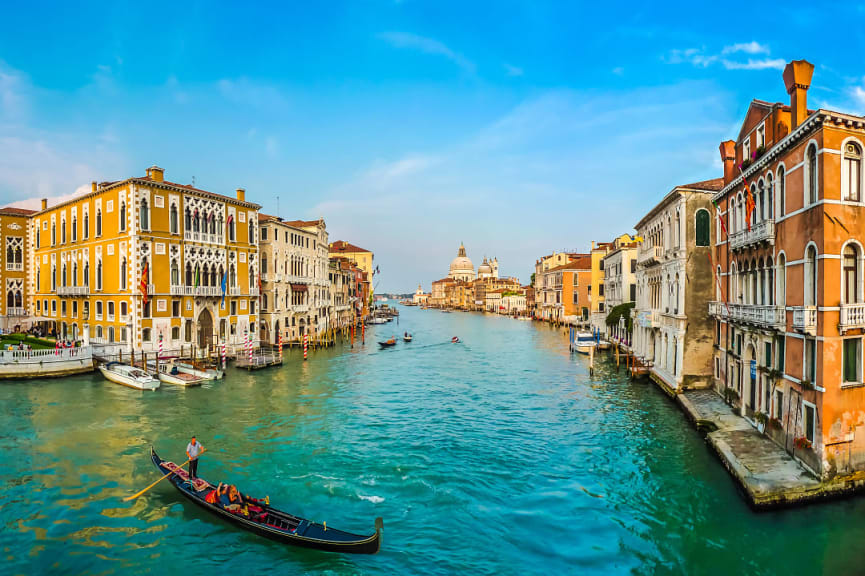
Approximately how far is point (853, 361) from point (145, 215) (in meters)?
31.3

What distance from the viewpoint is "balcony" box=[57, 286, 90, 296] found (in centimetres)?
3155

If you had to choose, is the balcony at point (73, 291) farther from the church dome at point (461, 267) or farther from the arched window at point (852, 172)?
the church dome at point (461, 267)

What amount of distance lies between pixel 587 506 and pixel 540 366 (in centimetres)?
2240

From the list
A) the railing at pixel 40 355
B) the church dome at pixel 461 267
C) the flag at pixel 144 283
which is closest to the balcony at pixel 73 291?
the flag at pixel 144 283

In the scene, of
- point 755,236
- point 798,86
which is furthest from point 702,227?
point 798,86

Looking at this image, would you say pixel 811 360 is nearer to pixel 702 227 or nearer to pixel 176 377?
pixel 702 227

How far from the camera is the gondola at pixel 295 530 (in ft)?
31.5

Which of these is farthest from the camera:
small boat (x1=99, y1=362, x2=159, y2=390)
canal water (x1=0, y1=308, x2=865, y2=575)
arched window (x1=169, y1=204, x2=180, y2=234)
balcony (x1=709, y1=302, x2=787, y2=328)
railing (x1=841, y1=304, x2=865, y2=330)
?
arched window (x1=169, y1=204, x2=180, y2=234)

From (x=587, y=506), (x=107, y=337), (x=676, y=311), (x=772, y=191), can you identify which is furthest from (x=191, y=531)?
(x=107, y=337)

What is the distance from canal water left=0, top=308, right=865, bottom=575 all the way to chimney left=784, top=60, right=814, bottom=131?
29.1ft

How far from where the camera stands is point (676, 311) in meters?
21.3

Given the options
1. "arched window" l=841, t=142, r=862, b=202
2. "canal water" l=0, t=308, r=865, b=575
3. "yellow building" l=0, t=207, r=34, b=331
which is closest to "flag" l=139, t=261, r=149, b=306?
"canal water" l=0, t=308, r=865, b=575

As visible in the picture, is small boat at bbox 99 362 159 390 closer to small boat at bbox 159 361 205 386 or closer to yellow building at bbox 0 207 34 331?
small boat at bbox 159 361 205 386

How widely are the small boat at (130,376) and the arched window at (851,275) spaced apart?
2534 cm
